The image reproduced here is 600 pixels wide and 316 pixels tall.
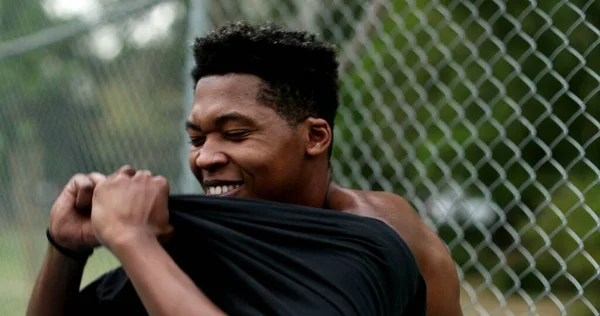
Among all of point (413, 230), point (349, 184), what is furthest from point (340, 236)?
point (349, 184)

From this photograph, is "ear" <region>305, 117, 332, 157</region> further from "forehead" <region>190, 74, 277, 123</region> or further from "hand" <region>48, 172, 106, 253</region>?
"hand" <region>48, 172, 106, 253</region>

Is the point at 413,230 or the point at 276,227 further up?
the point at 276,227

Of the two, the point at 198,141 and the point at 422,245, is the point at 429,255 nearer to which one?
the point at 422,245

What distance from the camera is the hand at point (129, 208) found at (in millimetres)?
1440

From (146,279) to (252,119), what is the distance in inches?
16.7

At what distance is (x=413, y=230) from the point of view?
6.42 ft

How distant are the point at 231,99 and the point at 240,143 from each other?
0.30 ft

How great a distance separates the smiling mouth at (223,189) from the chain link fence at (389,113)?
1.23 m

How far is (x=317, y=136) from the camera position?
1.83 metres

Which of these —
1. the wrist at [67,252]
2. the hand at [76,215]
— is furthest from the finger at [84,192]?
the wrist at [67,252]

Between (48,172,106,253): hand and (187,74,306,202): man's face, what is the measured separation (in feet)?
0.71

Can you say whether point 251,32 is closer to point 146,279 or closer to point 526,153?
point 146,279

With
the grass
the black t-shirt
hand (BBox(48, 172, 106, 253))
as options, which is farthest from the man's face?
the grass

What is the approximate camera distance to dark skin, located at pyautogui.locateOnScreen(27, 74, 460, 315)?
141 cm
